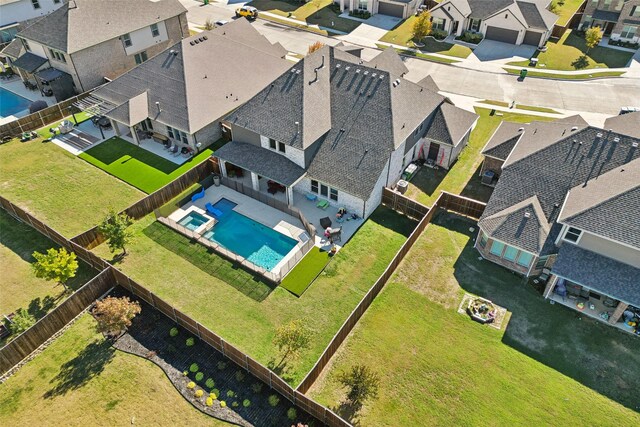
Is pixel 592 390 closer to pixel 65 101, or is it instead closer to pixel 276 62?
pixel 276 62

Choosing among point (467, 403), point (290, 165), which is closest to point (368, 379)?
point (467, 403)

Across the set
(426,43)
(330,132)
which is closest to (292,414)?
(330,132)

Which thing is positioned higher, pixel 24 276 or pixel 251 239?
pixel 251 239

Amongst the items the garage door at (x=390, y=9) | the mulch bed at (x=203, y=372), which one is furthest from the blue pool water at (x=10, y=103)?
the garage door at (x=390, y=9)

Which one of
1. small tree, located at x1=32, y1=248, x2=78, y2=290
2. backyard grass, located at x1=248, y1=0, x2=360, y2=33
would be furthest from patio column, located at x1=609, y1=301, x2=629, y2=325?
backyard grass, located at x1=248, y1=0, x2=360, y2=33

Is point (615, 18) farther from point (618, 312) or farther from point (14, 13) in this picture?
point (14, 13)

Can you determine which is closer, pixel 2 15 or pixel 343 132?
pixel 343 132

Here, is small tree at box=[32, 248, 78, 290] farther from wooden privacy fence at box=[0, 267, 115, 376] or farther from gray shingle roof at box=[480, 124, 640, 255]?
gray shingle roof at box=[480, 124, 640, 255]
